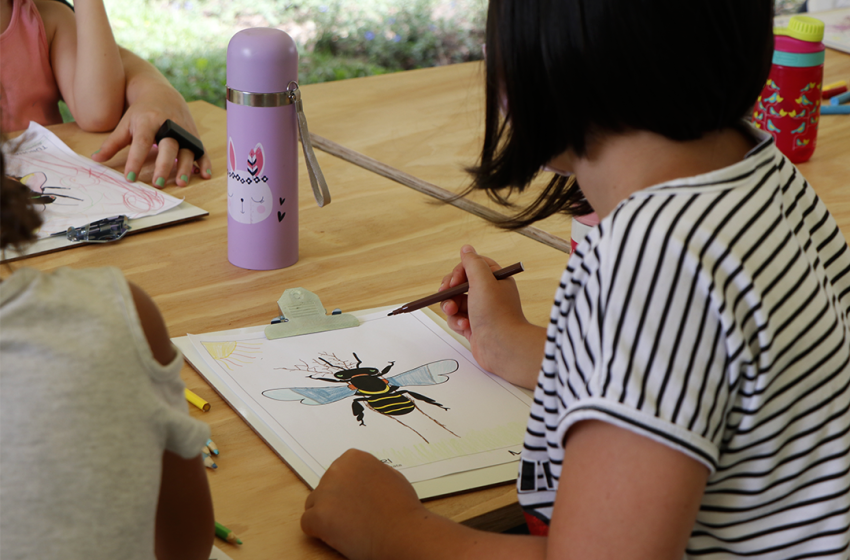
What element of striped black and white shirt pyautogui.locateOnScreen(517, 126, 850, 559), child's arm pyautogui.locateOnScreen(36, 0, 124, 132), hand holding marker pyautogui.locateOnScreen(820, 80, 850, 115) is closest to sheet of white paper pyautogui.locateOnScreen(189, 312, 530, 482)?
striped black and white shirt pyautogui.locateOnScreen(517, 126, 850, 559)

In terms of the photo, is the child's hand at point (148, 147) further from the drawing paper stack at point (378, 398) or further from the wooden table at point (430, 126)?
the drawing paper stack at point (378, 398)

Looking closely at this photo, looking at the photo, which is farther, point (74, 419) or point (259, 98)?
point (259, 98)

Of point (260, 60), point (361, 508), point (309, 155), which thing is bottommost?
point (361, 508)

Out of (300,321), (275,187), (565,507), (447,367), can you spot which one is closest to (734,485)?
(565,507)

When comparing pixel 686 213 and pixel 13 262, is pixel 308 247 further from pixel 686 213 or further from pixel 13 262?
pixel 686 213

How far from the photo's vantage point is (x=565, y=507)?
19.2 inches

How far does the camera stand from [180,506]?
0.53 meters

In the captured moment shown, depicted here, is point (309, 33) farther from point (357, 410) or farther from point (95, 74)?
point (357, 410)

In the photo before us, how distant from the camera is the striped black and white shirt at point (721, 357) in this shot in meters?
0.46

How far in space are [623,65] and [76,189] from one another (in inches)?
34.9

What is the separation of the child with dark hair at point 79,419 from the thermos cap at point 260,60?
50 cm

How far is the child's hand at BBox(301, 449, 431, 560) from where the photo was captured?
23.1 inches

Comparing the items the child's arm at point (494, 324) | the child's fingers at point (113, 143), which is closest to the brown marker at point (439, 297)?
the child's arm at point (494, 324)

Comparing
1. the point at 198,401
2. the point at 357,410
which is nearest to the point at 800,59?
the point at 357,410
